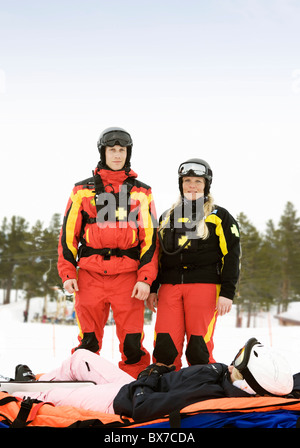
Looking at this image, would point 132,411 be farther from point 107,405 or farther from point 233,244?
point 233,244

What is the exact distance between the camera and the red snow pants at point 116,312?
10.5 ft

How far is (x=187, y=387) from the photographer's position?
215 cm

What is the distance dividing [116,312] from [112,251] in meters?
0.48

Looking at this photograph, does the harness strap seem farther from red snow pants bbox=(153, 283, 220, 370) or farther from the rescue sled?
the rescue sled

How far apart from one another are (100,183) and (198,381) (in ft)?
5.96

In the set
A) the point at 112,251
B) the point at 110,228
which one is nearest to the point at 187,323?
the point at 112,251

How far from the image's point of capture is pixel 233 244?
3307 mm

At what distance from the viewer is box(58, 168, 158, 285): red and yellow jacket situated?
10.5 feet

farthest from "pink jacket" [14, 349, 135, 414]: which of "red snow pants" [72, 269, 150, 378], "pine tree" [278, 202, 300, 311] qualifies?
"pine tree" [278, 202, 300, 311]

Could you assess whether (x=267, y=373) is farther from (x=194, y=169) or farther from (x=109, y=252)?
(x=194, y=169)

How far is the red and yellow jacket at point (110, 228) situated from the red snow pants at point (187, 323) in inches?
11.0

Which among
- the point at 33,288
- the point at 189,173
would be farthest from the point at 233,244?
the point at 33,288

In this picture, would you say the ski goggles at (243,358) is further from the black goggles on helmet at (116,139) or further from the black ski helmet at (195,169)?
the black goggles on helmet at (116,139)

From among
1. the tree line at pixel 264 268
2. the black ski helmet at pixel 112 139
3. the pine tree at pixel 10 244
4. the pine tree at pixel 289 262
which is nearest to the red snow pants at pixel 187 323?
the black ski helmet at pixel 112 139
